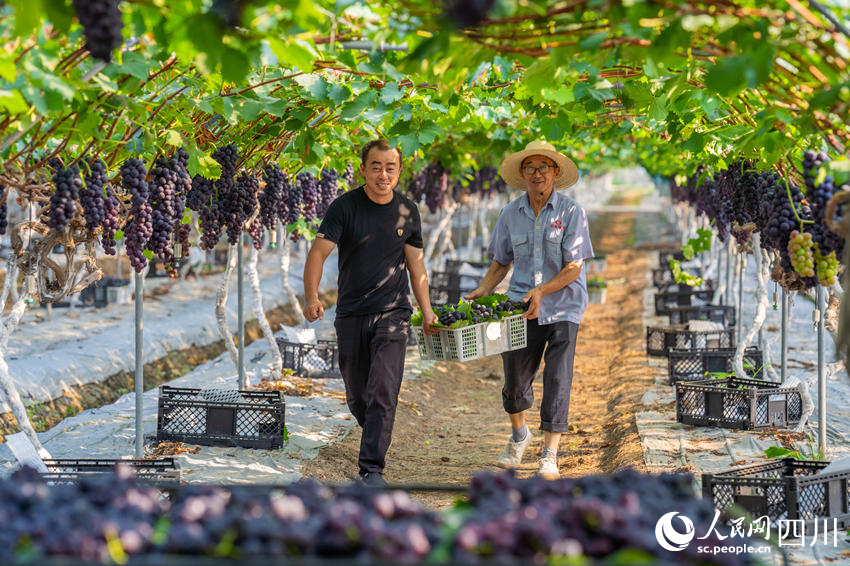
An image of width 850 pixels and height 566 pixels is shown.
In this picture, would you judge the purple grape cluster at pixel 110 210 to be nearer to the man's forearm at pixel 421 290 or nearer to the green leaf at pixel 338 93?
the green leaf at pixel 338 93

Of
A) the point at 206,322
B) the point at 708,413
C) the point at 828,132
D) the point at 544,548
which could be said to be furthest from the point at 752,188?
the point at 206,322

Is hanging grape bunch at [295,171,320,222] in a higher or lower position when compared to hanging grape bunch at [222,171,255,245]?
higher

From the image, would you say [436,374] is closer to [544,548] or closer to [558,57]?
[558,57]

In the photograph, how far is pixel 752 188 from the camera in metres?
5.50

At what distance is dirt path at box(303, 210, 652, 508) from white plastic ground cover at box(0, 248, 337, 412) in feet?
10.7

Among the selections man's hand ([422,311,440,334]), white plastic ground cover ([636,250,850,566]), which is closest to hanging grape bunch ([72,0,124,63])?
man's hand ([422,311,440,334])

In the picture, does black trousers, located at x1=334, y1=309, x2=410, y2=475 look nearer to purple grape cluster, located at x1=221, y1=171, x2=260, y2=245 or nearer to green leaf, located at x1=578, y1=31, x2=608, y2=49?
purple grape cluster, located at x1=221, y1=171, x2=260, y2=245

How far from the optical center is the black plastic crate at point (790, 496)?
387 centimetres

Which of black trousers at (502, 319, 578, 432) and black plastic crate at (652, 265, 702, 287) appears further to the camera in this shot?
black plastic crate at (652, 265, 702, 287)

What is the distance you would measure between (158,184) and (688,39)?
2878mm

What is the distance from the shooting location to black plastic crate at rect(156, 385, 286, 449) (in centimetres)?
573

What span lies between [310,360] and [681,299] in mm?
5806

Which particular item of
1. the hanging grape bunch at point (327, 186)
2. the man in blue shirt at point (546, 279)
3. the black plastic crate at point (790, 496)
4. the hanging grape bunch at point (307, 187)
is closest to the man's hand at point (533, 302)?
the man in blue shirt at point (546, 279)

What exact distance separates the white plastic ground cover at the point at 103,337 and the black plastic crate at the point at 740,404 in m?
5.35
